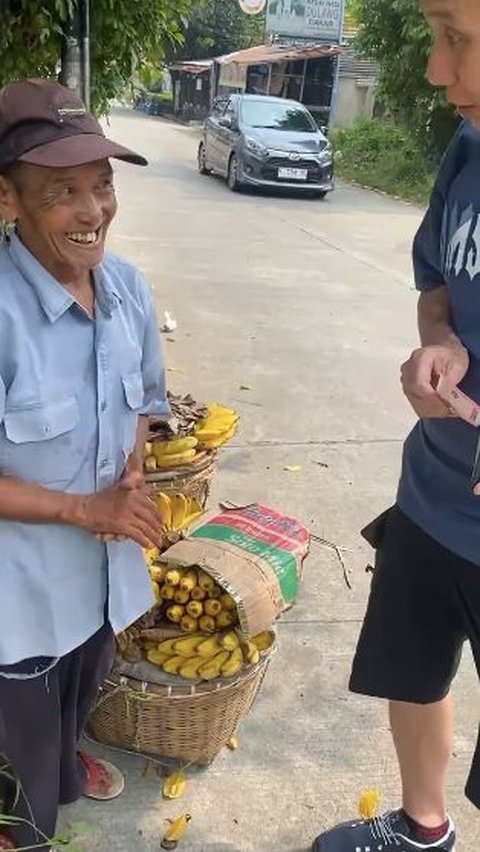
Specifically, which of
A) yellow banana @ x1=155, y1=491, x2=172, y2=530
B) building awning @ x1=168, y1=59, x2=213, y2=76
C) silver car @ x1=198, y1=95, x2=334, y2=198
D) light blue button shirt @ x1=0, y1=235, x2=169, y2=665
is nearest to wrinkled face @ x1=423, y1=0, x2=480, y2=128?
light blue button shirt @ x1=0, y1=235, x2=169, y2=665

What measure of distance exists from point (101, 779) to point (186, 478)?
0.96 metres

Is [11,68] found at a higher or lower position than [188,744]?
higher

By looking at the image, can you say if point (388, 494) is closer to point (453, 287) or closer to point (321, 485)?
point (321, 485)

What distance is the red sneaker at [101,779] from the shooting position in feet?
7.84

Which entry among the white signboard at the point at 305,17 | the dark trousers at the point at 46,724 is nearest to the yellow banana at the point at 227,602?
the dark trousers at the point at 46,724

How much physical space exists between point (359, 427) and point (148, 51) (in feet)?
7.23

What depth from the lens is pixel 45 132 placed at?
63.4 inches

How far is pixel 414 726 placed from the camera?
2.10m

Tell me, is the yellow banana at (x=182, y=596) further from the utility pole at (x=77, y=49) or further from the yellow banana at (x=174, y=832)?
the utility pole at (x=77, y=49)

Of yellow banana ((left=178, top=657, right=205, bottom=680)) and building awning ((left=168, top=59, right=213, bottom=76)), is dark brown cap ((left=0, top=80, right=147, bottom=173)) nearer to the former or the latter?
yellow banana ((left=178, top=657, right=205, bottom=680))

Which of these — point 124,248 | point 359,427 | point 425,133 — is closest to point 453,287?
point 359,427

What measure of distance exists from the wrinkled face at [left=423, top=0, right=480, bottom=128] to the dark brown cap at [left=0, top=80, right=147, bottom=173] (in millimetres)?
569

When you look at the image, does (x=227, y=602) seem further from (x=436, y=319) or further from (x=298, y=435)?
(x=298, y=435)

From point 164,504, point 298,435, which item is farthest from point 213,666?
point 298,435
